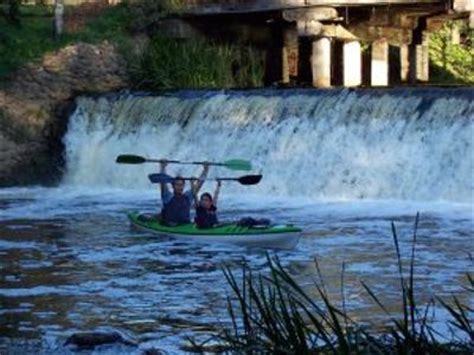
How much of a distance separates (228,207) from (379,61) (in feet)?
38.0

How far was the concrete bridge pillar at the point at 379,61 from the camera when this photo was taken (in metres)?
28.8

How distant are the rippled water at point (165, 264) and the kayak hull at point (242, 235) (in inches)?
4.5

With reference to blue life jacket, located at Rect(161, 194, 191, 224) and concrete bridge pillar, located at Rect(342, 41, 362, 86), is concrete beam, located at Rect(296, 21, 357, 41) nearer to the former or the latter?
concrete bridge pillar, located at Rect(342, 41, 362, 86)

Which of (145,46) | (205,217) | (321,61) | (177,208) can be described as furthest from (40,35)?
(205,217)

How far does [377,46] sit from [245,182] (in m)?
15.3

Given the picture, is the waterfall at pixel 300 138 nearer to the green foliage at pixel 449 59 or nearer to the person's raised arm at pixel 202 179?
the person's raised arm at pixel 202 179

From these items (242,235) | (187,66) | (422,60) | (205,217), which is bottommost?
(242,235)

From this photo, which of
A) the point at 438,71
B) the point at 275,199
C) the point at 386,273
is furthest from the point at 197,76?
the point at 386,273

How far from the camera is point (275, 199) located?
19844mm

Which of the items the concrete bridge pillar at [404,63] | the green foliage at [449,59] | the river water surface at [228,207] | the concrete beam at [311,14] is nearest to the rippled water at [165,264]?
the river water surface at [228,207]

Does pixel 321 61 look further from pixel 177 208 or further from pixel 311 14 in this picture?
pixel 177 208

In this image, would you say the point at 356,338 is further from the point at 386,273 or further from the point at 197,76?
the point at 197,76

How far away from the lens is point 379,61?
2877 centimetres

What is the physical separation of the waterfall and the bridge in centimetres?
388
